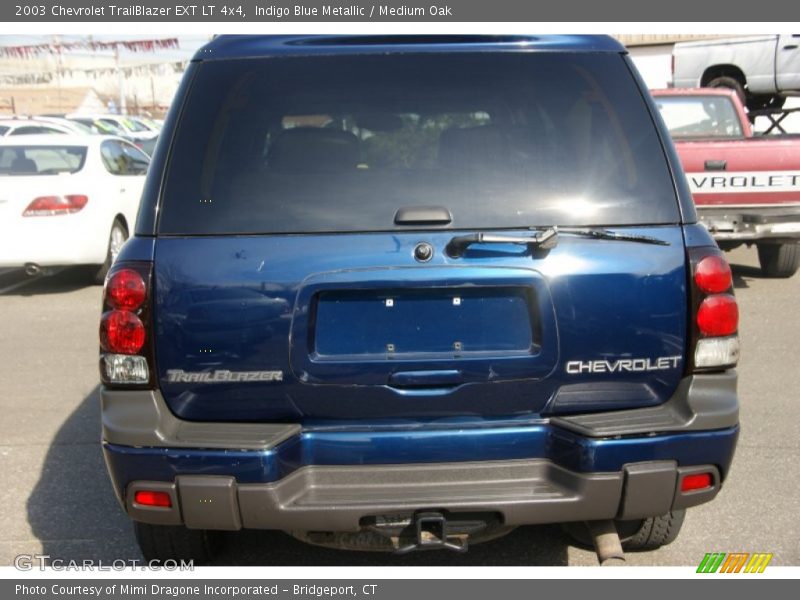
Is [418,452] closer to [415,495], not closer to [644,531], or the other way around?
[415,495]


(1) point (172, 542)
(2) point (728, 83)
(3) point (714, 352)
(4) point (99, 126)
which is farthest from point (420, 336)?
(4) point (99, 126)

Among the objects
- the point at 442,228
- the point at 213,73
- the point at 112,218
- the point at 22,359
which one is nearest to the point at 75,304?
the point at 112,218

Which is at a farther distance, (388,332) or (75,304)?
Result: (75,304)

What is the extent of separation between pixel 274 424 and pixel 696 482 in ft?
4.63

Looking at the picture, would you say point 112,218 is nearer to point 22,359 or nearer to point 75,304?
point 75,304

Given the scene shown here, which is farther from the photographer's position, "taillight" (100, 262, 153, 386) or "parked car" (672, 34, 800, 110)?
"parked car" (672, 34, 800, 110)

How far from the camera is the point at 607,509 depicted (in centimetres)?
280

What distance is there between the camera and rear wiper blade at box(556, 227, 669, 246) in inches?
110

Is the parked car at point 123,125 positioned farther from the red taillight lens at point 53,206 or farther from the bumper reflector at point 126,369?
the bumper reflector at point 126,369

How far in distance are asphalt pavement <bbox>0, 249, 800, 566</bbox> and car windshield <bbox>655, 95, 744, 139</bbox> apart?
2999mm

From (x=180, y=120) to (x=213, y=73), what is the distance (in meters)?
0.22

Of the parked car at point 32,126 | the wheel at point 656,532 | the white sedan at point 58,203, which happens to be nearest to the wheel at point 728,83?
the white sedan at point 58,203

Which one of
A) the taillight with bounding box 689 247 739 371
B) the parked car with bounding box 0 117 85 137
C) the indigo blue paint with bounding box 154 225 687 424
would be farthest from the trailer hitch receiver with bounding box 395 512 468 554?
the parked car with bounding box 0 117 85 137

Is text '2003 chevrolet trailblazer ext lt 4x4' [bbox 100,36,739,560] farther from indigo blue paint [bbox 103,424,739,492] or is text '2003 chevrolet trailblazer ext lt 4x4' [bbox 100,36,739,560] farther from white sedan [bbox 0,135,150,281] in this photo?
white sedan [bbox 0,135,150,281]
